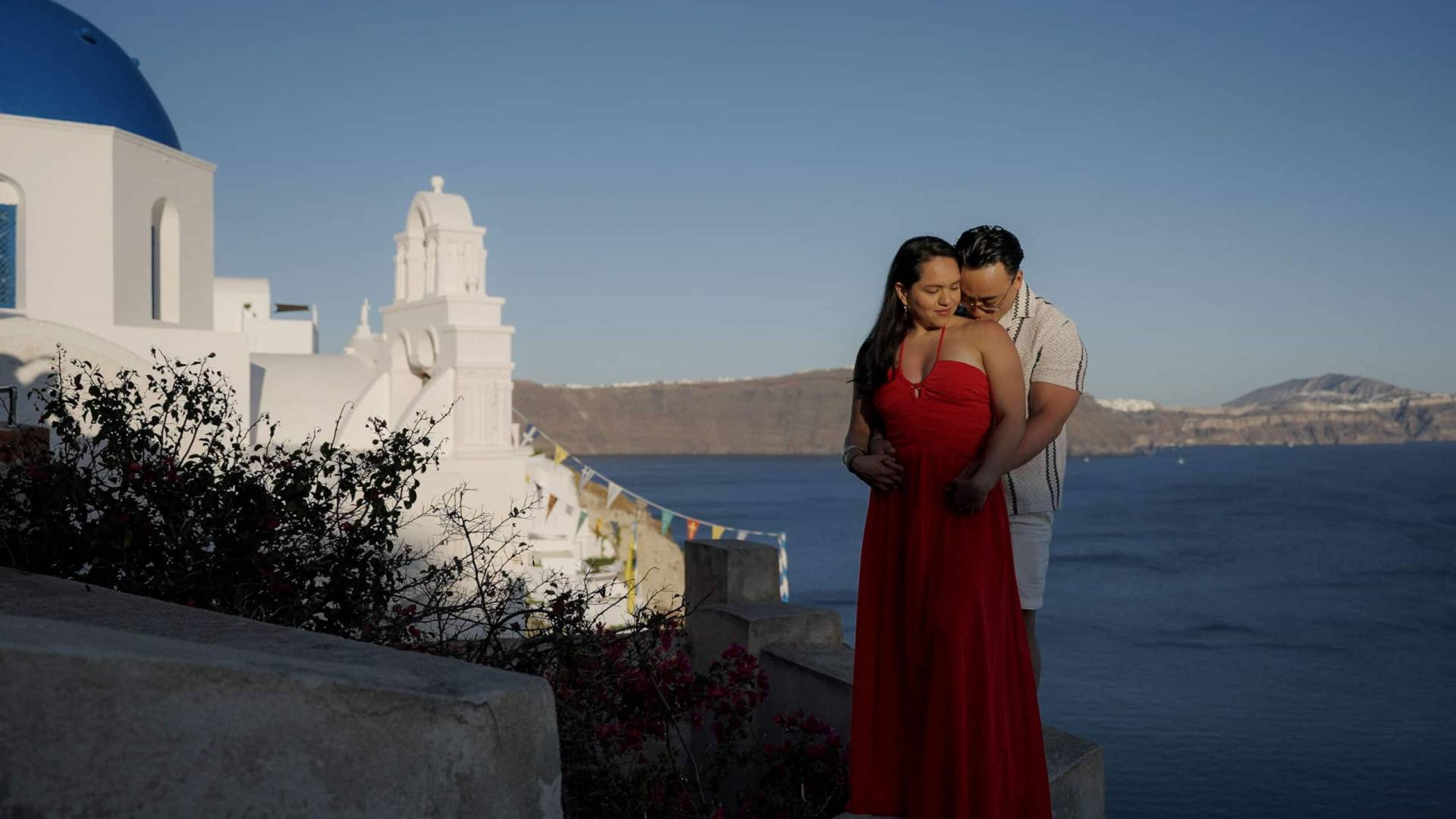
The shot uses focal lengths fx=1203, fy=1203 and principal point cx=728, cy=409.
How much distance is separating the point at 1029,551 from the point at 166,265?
1405 centimetres

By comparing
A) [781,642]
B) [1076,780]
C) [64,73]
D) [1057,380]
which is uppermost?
[64,73]

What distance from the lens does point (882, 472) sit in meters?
3.20

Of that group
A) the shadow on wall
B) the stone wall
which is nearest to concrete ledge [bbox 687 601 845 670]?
the stone wall

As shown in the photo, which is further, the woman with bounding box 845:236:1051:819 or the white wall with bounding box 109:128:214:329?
the white wall with bounding box 109:128:214:329

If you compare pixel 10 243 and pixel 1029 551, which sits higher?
pixel 10 243

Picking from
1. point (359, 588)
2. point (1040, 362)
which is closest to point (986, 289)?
point (1040, 362)

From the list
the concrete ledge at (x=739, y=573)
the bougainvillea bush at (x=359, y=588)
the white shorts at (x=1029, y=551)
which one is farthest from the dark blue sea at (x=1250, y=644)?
the white shorts at (x=1029, y=551)

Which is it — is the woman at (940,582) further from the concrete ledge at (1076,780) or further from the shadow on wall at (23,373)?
the shadow on wall at (23,373)

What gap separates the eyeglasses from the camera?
3.37m

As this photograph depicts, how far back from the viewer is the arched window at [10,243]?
13.4m

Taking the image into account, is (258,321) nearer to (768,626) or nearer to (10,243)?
(10,243)

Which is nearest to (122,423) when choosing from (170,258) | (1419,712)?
(170,258)

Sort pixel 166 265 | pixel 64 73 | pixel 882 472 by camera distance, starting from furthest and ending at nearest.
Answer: pixel 166 265
pixel 64 73
pixel 882 472

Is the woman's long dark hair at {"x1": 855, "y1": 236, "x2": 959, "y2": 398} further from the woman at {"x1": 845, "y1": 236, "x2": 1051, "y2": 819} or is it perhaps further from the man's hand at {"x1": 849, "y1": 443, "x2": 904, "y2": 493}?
the man's hand at {"x1": 849, "y1": 443, "x2": 904, "y2": 493}
